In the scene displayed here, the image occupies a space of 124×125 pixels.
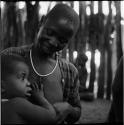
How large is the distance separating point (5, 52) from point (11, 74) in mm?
120

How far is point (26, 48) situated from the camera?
1.02 m

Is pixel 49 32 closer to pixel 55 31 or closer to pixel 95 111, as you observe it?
pixel 55 31

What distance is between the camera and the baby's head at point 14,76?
0.94 m

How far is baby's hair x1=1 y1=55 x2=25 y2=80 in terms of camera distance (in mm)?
937

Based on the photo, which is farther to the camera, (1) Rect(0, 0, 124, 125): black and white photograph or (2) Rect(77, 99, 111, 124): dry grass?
(2) Rect(77, 99, 111, 124): dry grass

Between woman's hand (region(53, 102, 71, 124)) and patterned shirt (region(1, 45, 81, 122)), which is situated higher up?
patterned shirt (region(1, 45, 81, 122))

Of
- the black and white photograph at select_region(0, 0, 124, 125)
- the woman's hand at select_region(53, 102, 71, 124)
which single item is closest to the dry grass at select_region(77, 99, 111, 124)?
the black and white photograph at select_region(0, 0, 124, 125)

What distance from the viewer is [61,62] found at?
1075 mm

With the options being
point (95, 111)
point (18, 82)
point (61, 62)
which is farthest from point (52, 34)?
point (95, 111)

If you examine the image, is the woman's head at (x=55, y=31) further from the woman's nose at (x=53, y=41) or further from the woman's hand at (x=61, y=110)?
the woman's hand at (x=61, y=110)

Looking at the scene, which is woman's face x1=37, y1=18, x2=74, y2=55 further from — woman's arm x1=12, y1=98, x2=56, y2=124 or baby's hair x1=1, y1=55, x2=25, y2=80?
woman's arm x1=12, y1=98, x2=56, y2=124

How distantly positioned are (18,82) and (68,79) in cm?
24

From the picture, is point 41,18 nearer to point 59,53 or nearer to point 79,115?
point 59,53

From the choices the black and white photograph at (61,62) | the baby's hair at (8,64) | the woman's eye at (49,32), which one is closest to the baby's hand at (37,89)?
the black and white photograph at (61,62)
